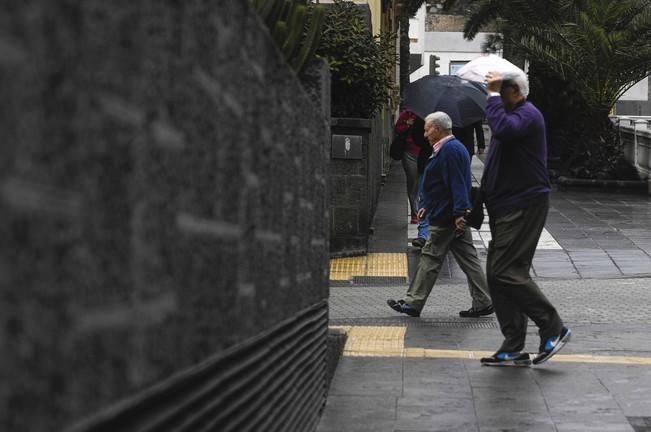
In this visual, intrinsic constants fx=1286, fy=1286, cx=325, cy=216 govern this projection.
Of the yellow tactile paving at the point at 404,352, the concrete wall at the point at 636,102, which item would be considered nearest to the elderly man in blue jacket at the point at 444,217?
the yellow tactile paving at the point at 404,352

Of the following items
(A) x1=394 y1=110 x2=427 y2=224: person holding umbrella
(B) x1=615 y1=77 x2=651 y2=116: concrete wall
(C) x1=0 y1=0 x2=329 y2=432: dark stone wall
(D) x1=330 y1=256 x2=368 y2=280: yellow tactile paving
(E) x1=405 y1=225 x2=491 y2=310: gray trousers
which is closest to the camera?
(C) x1=0 y1=0 x2=329 y2=432: dark stone wall

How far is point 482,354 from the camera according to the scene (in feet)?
25.7

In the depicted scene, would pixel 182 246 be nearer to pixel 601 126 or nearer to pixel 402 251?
pixel 402 251

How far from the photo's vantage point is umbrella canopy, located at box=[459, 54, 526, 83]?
297 inches

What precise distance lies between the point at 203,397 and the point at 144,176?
76cm

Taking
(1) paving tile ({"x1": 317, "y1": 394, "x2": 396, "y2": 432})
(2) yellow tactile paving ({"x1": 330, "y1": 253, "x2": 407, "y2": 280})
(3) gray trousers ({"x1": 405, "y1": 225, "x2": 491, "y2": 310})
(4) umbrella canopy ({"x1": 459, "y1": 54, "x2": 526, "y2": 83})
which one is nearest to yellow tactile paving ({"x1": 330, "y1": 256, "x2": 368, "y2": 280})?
(2) yellow tactile paving ({"x1": 330, "y1": 253, "x2": 407, "y2": 280})

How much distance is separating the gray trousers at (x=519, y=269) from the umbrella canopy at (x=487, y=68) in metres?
0.81

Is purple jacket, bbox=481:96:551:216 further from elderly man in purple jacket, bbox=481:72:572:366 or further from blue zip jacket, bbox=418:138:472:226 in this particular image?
blue zip jacket, bbox=418:138:472:226

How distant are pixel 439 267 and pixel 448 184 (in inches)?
25.7

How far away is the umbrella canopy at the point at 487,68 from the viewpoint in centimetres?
755

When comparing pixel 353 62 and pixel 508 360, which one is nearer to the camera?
pixel 508 360

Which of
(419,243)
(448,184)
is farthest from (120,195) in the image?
(419,243)

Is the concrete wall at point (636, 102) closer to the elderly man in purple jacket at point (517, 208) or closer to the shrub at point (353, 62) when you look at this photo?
the shrub at point (353, 62)

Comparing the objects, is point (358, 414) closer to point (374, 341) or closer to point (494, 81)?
point (374, 341)
